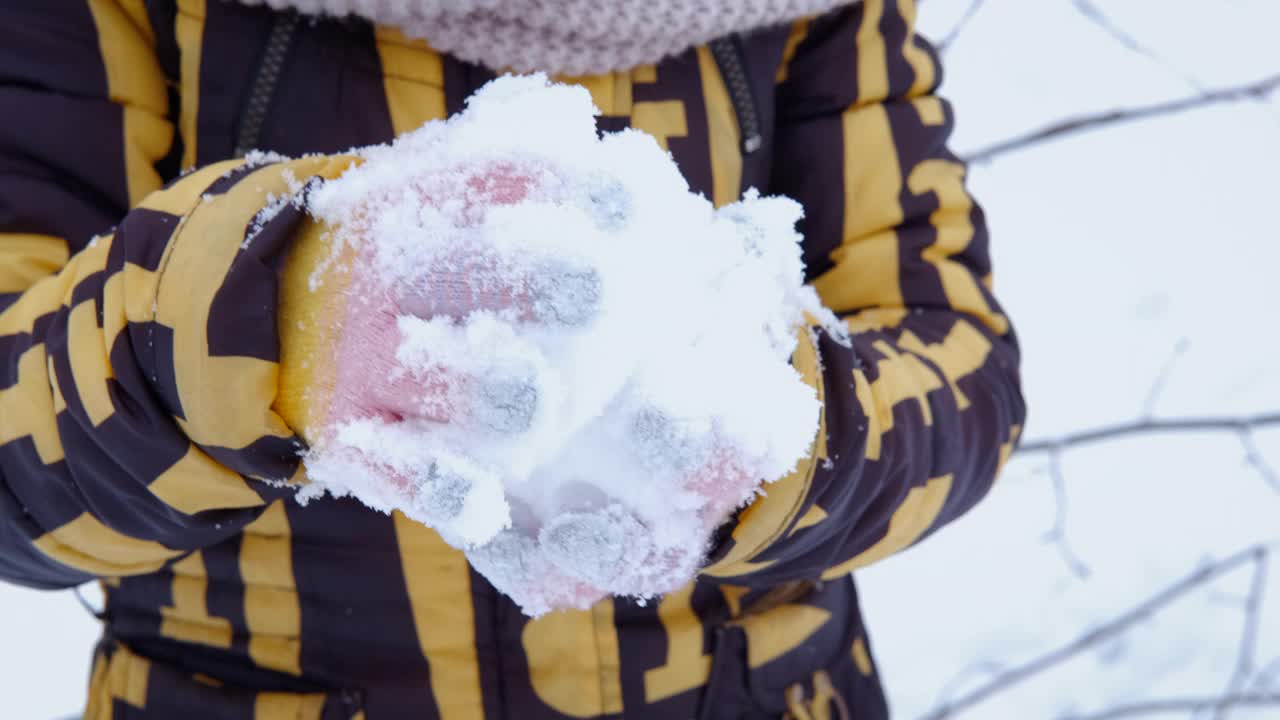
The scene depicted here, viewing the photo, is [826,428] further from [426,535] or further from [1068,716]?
[1068,716]

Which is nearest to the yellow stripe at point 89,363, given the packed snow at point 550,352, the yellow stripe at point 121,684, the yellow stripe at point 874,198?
the packed snow at point 550,352

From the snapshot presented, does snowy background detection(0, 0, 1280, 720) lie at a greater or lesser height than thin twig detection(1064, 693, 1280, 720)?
greater

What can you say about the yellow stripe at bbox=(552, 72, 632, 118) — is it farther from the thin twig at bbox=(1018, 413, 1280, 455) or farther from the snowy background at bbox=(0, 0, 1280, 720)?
the thin twig at bbox=(1018, 413, 1280, 455)

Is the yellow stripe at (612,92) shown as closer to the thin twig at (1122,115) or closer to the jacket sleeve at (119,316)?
the jacket sleeve at (119,316)

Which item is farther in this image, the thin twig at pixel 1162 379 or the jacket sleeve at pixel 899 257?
the thin twig at pixel 1162 379

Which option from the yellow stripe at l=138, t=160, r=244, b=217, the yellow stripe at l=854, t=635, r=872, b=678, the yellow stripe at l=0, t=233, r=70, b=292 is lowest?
the yellow stripe at l=854, t=635, r=872, b=678

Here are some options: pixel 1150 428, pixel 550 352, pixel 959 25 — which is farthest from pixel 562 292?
pixel 1150 428

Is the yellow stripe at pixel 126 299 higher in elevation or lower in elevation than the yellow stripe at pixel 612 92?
lower

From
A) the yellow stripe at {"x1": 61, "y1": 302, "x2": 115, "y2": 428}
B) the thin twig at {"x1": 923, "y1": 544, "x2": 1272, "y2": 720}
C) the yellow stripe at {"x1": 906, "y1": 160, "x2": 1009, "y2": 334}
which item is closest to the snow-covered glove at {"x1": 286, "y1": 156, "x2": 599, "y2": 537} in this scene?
the yellow stripe at {"x1": 61, "y1": 302, "x2": 115, "y2": 428}
